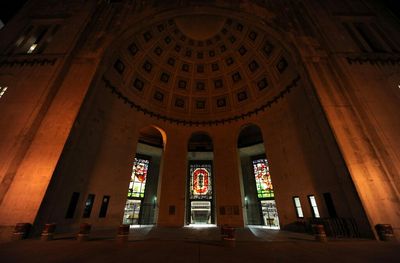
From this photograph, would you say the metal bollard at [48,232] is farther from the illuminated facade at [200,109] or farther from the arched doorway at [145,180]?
the arched doorway at [145,180]

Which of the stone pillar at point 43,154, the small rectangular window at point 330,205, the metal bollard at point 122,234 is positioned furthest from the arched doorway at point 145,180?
the small rectangular window at point 330,205

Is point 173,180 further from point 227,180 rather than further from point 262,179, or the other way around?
point 262,179

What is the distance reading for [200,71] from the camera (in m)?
18.4

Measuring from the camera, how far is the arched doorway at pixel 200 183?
62.1 ft

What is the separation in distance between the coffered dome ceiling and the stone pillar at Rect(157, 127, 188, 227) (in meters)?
2.64

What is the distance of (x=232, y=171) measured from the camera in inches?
612

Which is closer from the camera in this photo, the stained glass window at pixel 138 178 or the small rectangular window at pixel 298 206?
the small rectangular window at pixel 298 206

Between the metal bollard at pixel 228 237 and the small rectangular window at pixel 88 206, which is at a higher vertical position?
the small rectangular window at pixel 88 206

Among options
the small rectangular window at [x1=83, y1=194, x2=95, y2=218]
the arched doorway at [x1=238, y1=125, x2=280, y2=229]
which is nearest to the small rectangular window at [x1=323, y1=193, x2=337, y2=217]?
the arched doorway at [x1=238, y1=125, x2=280, y2=229]

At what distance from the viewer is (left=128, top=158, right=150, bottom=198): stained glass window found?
775 inches

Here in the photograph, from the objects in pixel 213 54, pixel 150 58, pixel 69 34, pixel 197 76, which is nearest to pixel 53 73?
pixel 69 34

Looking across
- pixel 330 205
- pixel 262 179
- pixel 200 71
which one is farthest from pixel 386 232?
pixel 200 71

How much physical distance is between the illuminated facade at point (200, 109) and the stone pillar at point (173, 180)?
107mm

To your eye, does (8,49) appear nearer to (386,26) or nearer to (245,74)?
(245,74)
